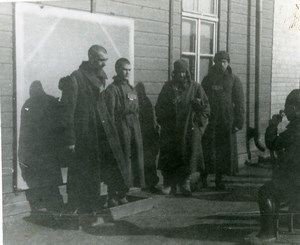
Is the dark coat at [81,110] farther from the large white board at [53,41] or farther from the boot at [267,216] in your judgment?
the boot at [267,216]

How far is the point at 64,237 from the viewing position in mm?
3129

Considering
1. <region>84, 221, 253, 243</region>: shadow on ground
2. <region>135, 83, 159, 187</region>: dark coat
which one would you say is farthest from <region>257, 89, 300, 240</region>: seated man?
<region>135, 83, 159, 187</region>: dark coat

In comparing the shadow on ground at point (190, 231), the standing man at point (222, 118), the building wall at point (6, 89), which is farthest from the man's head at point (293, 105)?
the building wall at point (6, 89)

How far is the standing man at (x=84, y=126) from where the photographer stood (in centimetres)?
335

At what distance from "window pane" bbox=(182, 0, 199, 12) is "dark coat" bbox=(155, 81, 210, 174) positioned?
0.95m

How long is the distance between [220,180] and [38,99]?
1988 mm

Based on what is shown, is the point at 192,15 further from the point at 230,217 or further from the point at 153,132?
the point at 230,217

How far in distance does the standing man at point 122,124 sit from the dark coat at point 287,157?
126 cm

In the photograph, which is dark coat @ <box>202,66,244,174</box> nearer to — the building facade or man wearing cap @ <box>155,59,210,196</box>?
man wearing cap @ <box>155,59,210,196</box>

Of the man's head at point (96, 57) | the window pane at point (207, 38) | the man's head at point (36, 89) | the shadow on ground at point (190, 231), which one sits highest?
the window pane at point (207, 38)

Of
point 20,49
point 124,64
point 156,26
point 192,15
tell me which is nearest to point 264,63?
point 192,15

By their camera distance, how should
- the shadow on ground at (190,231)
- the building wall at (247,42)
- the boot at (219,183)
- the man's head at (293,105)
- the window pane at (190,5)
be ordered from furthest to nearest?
1. the building wall at (247,42)
2. the window pane at (190,5)
3. the boot at (219,183)
4. the shadow on ground at (190,231)
5. the man's head at (293,105)

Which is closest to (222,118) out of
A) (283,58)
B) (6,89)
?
(283,58)

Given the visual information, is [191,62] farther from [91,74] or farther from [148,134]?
[91,74]
